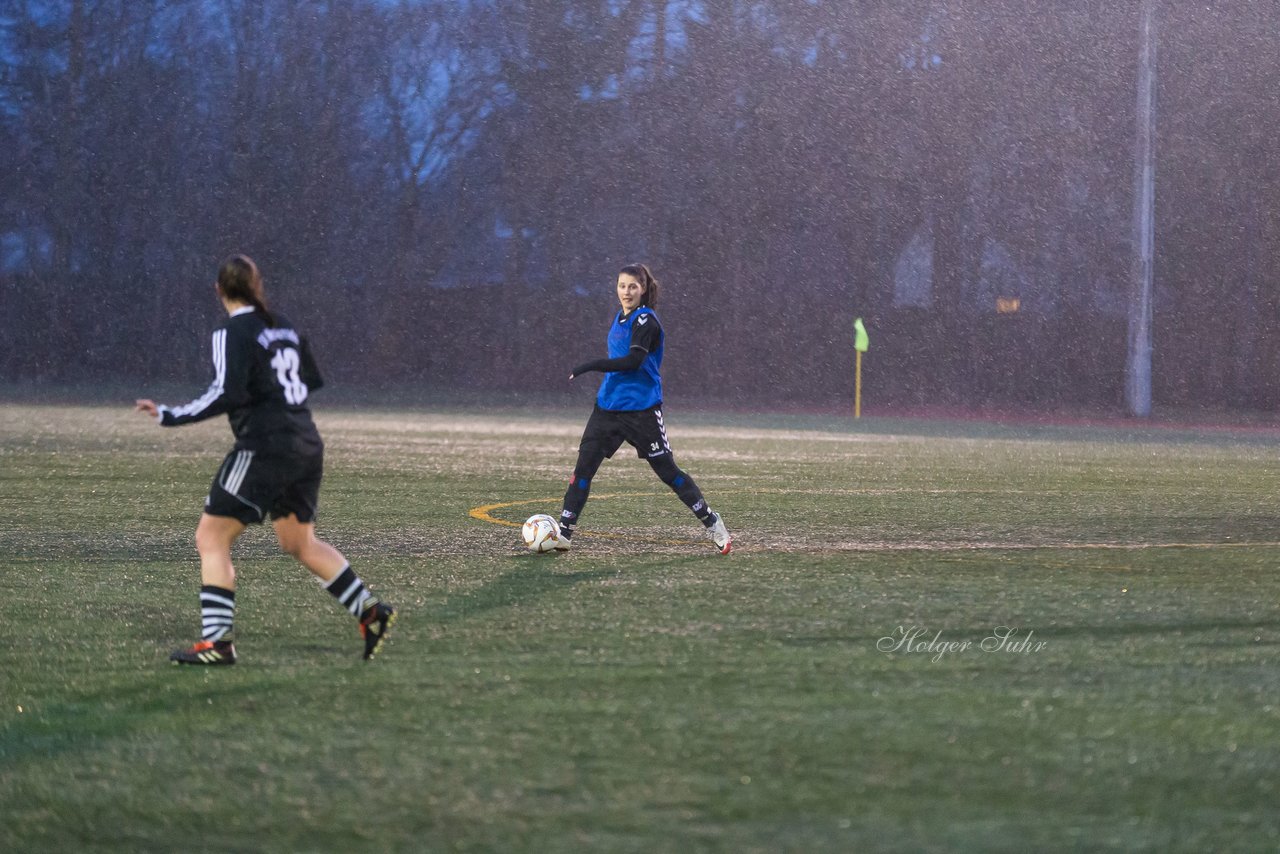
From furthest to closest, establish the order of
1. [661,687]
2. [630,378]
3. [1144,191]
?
[1144,191]
[630,378]
[661,687]

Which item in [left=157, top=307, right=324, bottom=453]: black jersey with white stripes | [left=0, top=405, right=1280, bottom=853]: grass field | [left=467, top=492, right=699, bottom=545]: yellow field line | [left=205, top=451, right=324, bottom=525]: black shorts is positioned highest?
[left=157, top=307, right=324, bottom=453]: black jersey with white stripes

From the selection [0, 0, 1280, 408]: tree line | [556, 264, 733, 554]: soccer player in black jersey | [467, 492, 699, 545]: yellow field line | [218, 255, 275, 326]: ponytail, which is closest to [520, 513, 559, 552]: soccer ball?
[556, 264, 733, 554]: soccer player in black jersey

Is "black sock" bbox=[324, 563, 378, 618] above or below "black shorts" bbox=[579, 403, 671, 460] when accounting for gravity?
below

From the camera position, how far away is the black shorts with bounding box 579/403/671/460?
8773 millimetres

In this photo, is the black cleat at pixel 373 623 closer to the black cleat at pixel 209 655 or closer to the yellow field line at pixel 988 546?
the black cleat at pixel 209 655

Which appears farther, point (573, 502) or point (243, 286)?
point (573, 502)

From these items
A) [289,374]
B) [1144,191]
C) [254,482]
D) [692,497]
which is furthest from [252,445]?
[1144,191]

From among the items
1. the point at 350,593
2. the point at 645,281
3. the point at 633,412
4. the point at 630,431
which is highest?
the point at 645,281

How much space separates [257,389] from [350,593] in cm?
86

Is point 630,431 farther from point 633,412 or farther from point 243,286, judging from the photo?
point 243,286

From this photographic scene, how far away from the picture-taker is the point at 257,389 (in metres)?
5.62

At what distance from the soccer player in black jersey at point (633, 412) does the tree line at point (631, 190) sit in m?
31.2

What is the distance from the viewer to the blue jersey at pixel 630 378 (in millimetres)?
8633

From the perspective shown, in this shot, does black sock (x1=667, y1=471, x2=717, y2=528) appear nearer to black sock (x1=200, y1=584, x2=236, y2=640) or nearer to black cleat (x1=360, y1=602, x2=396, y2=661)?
black cleat (x1=360, y1=602, x2=396, y2=661)
